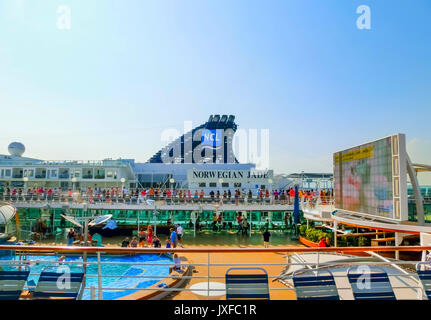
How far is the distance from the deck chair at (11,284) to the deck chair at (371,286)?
14.6 ft

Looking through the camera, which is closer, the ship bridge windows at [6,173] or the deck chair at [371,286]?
the deck chair at [371,286]

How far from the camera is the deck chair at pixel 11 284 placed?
3.81 meters


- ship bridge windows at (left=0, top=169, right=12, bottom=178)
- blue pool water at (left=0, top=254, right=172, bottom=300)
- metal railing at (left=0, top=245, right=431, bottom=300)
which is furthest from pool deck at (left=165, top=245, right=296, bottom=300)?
ship bridge windows at (left=0, top=169, right=12, bottom=178)

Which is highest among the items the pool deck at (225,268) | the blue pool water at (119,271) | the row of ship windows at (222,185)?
the row of ship windows at (222,185)

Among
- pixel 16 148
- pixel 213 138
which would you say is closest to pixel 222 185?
pixel 213 138

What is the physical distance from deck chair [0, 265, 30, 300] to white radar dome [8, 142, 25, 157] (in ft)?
163

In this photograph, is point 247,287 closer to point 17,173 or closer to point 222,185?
point 222,185

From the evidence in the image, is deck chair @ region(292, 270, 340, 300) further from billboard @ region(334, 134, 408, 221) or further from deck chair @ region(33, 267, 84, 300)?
billboard @ region(334, 134, 408, 221)

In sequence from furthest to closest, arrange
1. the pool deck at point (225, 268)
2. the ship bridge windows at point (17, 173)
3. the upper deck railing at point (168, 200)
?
the ship bridge windows at point (17, 173) < the upper deck railing at point (168, 200) < the pool deck at point (225, 268)

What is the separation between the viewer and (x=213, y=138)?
46469mm

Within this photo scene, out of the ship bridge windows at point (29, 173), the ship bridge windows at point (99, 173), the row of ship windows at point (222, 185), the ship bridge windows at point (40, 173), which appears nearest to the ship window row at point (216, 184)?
the row of ship windows at point (222, 185)

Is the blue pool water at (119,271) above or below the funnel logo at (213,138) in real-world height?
below

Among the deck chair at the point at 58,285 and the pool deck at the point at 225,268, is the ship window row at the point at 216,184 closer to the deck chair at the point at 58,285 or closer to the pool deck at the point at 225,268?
the pool deck at the point at 225,268

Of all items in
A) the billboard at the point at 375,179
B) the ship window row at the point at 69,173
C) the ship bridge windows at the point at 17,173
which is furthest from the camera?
the ship bridge windows at the point at 17,173
